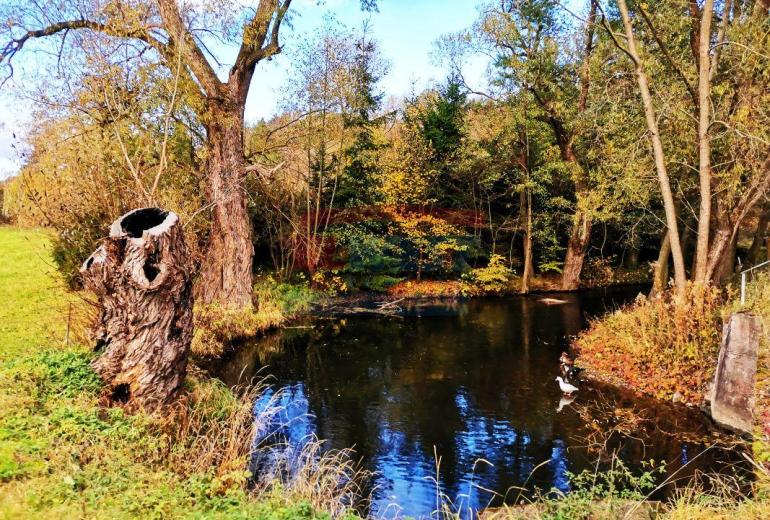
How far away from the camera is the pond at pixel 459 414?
21.1 ft

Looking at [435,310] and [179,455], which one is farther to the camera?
[435,310]

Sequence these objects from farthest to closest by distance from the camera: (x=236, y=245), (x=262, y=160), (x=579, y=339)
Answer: (x=262, y=160) < (x=236, y=245) < (x=579, y=339)

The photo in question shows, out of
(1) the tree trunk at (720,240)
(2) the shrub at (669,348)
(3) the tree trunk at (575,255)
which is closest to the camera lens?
(2) the shrub at (669,348)

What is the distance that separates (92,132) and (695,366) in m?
12.2

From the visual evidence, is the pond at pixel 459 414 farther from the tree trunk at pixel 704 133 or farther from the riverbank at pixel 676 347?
the tree trunk at pixel 704 133

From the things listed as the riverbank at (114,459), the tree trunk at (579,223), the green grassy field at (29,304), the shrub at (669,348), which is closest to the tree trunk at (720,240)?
the shrub at (669,348)

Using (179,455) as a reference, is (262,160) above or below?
above

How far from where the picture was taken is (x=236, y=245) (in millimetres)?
14148

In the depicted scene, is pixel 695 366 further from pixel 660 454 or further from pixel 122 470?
pixel 122 470

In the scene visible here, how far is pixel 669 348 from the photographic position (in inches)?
377

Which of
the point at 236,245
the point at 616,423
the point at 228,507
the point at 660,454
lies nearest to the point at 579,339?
the point at 616,423

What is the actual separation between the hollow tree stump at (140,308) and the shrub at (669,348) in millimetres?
8584

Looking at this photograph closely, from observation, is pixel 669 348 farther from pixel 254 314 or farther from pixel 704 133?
pixel 254 314

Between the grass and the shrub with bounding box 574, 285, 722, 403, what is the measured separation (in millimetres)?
6785
